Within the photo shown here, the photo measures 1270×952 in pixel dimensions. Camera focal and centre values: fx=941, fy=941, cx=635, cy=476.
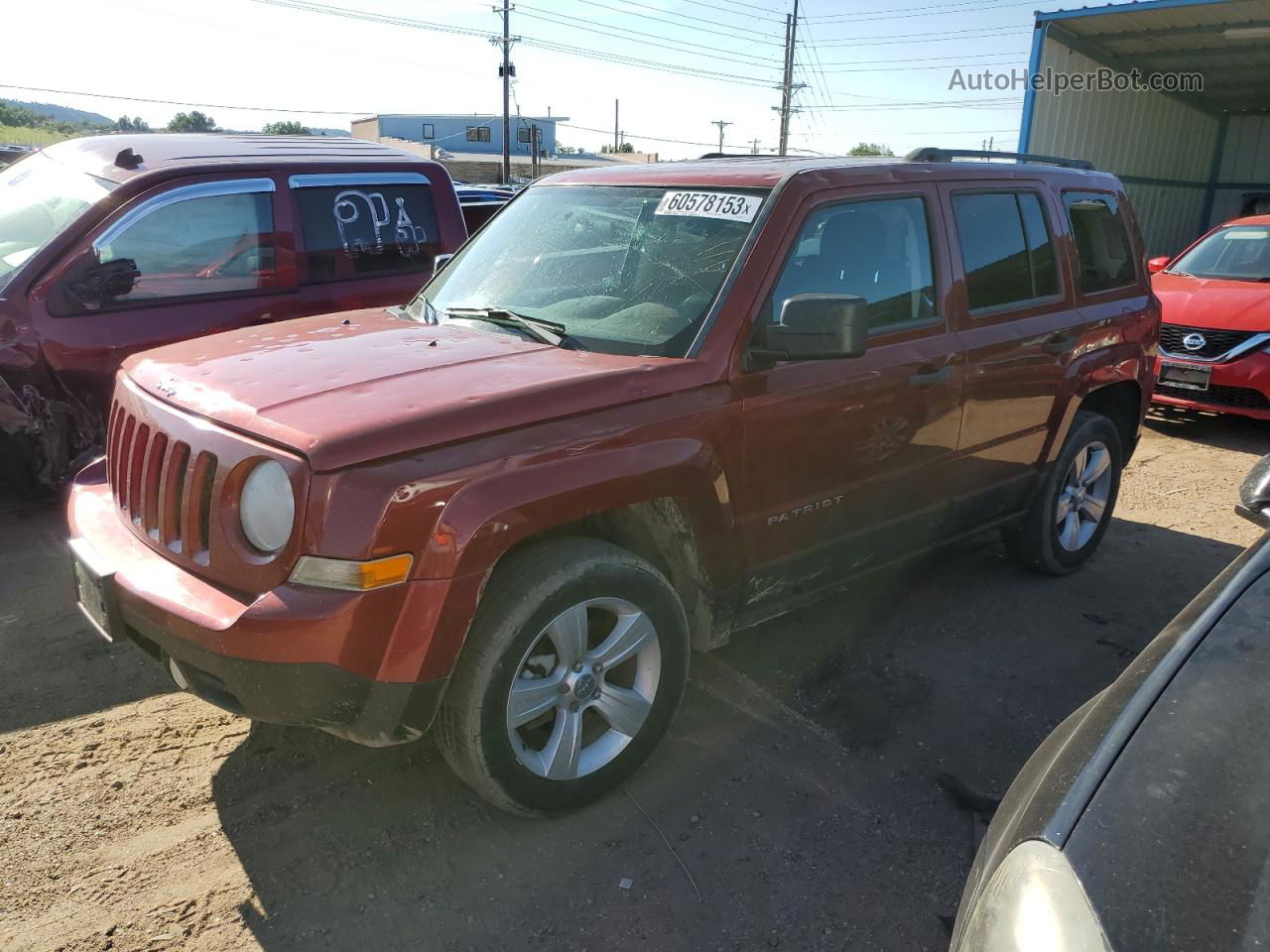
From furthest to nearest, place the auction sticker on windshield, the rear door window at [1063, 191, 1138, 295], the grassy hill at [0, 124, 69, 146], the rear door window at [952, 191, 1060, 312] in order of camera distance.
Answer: the grassy hill at [0, 124, 69, 146]
the rear door window at [1063, 191, 1138, 295]
the rear door window at [952, 191, 1060, 312]
the auction sticker on windshield

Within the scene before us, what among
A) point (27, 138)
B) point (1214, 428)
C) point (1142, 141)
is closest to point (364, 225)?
point (1214, 428)

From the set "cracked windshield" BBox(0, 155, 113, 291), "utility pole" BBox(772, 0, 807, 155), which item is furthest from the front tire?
"utility pole" BBox(772, 0, 807, 155)

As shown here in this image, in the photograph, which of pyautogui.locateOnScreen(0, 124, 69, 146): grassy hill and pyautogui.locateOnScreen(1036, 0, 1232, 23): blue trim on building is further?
pyautogui.locateOnScreen(0, 124, 69, 146): grassy hill

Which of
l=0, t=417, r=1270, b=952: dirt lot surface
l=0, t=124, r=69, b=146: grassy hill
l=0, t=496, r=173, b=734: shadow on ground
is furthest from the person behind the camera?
l=0, t=124, r=69, b=146: grassy hill

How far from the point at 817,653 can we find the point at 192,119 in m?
59.3

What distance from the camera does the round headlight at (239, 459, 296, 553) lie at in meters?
2.36

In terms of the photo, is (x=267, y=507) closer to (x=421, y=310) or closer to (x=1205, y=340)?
(x=421, y=310)

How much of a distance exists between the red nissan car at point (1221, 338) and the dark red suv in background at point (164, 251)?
591 centimetres

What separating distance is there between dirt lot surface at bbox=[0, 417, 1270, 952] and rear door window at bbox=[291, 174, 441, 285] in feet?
7.86

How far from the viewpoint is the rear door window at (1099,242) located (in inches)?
181

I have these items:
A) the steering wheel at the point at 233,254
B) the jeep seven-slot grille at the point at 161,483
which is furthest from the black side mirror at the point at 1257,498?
the steering wheel at the point at 233,254

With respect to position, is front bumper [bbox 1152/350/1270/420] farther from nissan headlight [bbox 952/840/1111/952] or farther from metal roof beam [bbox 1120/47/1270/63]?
metal roof beam [bbox 1120/47/1270/63]

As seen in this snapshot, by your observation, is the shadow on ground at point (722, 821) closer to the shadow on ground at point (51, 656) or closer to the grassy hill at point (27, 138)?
the shadow on ground at point (51, 656)

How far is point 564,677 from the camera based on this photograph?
9.11 ft
